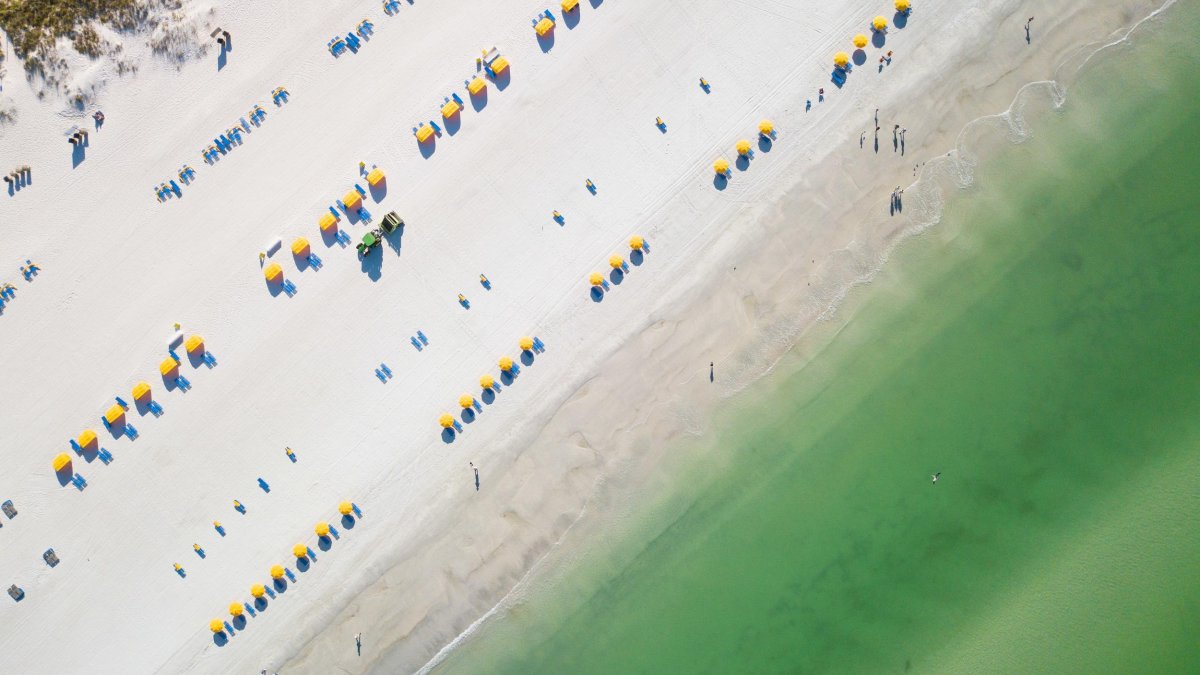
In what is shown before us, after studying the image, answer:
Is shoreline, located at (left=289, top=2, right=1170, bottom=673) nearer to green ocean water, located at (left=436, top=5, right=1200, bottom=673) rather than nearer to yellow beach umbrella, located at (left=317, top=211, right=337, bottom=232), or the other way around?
green ocean water, located at (left=436, top=5, right=1200, bottom=673)

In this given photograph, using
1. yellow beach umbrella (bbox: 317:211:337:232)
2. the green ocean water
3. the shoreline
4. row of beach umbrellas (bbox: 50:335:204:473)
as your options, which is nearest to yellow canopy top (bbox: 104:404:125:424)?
row of beach umbrellas (bbox: 50:335:204:473)

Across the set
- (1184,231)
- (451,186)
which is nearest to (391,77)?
(451,186)

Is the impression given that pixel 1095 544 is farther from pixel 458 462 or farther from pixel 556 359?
pixel 458 462

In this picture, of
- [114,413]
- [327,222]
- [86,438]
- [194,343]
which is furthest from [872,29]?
[86,438]

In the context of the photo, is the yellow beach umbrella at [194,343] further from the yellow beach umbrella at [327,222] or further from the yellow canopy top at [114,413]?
the yellow beach umbrella at [327,222]

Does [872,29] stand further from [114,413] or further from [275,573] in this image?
[114,413]
